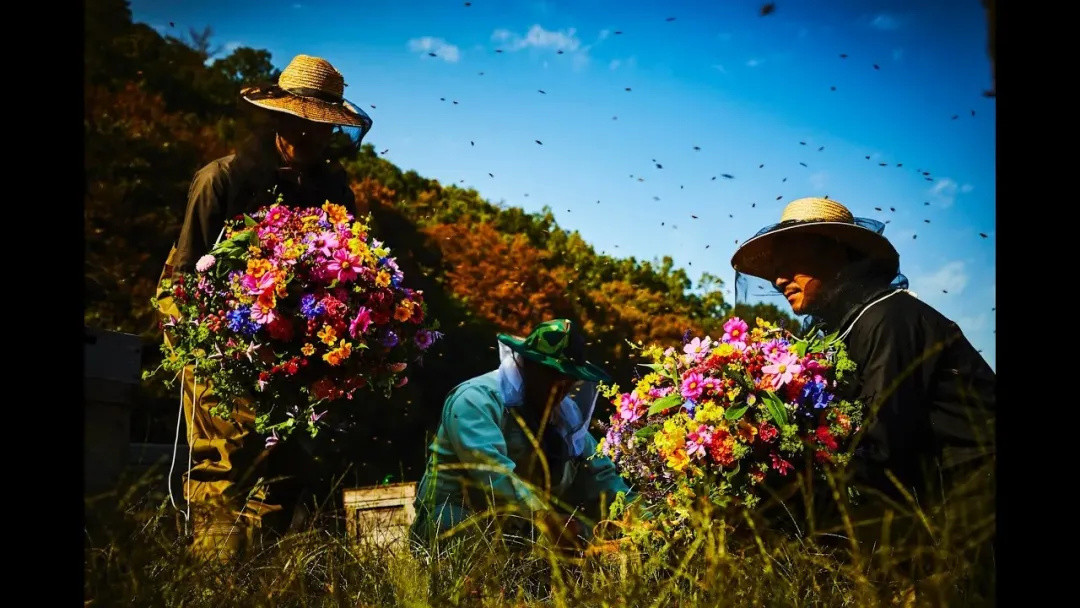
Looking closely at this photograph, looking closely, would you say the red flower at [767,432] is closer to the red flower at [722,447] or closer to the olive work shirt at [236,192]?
the red flower at [722,447]

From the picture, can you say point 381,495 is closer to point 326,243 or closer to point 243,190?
point 326,243

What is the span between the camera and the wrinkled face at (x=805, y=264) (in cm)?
313

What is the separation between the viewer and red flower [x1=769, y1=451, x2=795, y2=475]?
7.64 feet

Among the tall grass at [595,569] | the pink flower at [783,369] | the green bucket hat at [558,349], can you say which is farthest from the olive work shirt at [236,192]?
the pink flower at [783,369]

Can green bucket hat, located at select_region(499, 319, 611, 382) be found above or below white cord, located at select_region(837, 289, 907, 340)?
below

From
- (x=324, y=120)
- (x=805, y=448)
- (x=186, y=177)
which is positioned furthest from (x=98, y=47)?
(x=805, y=448)

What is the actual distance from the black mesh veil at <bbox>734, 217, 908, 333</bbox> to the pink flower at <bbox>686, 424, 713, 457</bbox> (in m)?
0.64

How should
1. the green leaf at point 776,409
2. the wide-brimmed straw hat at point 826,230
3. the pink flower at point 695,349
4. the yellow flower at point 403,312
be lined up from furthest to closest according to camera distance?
the wide-brimmed straw hat at point 826,230
the yellow flower at point 403,312
the pink flower at point 695,349
the green leaf at point 776,409

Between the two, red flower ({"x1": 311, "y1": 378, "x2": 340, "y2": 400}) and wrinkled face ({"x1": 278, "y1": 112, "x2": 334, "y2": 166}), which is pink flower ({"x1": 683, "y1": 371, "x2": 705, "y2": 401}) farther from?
wrinkled face ({"x1": 278, "y1": 112, "x2": 334, "y2": 166})

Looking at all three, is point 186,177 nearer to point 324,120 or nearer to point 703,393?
point 324,120

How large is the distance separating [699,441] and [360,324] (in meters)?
1.16

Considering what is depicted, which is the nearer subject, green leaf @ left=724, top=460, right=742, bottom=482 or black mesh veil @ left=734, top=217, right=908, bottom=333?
green leaf @ left=724, top=460, right=742, bottom=482

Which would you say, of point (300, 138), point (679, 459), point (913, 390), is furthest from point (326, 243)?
point (913, 390)

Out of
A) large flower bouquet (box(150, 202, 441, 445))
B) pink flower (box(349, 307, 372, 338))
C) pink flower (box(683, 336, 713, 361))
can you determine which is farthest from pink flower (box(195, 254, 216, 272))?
pink flower (box(683, 336, 713, 361))
